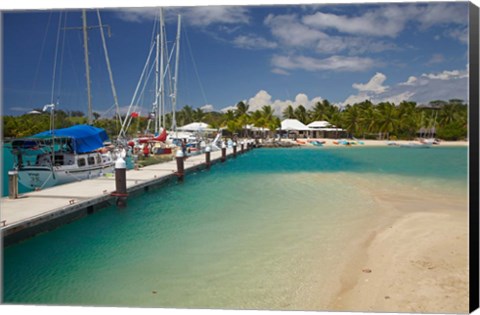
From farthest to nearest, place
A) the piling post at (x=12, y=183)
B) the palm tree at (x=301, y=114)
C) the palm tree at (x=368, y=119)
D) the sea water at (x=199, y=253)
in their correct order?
the palm tree at (x=301, y=114), the palm tree at (x=368, y=119), the piling post at (x=12, y=183), the sea water at (x=199, y=253)

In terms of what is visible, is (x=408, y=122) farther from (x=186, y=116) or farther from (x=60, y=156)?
(x=60, y=156)

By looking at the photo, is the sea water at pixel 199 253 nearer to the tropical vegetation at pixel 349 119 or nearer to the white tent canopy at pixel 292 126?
the tropical vegetation at pixel 349 119

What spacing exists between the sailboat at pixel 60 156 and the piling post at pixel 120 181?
7.95 ft

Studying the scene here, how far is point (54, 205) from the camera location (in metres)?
8.38

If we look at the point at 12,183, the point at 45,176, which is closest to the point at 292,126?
the point at 45,176

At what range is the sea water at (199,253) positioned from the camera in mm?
5312

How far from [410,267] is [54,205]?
6.42 meters

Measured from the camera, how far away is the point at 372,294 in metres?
5.15

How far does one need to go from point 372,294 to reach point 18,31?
6.19m

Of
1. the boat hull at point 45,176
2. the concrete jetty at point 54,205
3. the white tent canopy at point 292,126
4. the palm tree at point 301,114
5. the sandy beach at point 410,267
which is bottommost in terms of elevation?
the sandy beach at point 410,267

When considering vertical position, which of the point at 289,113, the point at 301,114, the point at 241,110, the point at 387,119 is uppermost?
the point at 241,110

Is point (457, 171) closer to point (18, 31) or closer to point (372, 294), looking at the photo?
point (372, 294)

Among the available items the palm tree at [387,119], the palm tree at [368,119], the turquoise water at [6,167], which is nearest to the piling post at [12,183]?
the turquoise water at [6,167]

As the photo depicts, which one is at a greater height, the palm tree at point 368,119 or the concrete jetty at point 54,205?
the palm tree at point 368,119
